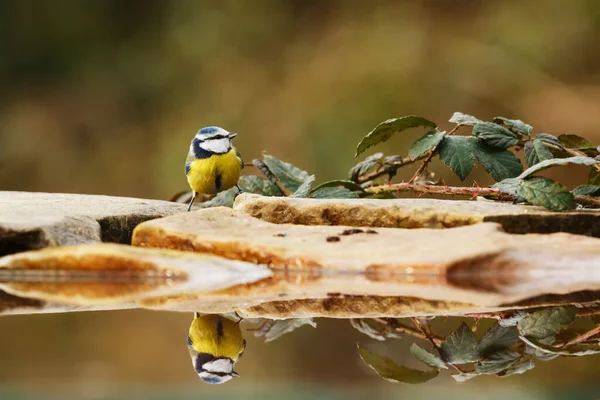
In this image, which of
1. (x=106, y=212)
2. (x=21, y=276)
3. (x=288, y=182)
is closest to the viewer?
(x=21, y=276)

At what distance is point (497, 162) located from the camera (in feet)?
5.23

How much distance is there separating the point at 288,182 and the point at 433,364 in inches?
46.6

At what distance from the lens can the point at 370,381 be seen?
1.86ft

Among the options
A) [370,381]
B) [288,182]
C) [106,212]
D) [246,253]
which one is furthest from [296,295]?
[288,182]

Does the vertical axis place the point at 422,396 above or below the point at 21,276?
above

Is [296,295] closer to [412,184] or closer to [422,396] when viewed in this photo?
[422,396]

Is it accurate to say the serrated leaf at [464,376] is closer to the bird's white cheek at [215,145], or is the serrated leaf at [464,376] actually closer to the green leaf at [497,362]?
the green leaf at [497,362]

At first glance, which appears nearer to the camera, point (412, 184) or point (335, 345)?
point (335, 345)

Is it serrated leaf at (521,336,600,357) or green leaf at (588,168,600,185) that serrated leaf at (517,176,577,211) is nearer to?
green leaf at (588,168,600,185)

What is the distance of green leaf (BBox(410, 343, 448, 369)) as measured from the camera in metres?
0.63

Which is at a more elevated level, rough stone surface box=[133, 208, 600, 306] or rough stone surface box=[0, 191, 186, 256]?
rough stone surface box=[133, 208, 600, 306]

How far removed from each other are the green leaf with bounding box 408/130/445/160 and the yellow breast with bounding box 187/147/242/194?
1.21ft

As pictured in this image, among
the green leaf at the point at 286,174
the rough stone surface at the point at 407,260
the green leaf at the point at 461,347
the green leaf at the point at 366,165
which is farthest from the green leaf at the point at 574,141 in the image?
the green leaf at the point at 461,347

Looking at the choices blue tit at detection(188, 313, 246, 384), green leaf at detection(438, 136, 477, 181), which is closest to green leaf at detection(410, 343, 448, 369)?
blue tit at detection(188, 313, 246, 384)
